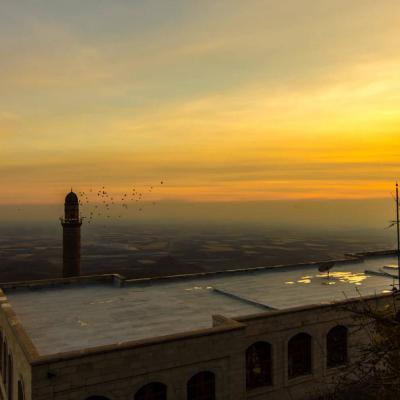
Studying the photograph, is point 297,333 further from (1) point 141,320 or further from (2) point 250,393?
(1) point 141,320

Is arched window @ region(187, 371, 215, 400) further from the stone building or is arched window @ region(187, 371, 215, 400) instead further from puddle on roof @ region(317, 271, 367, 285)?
puddle on roof @ region(317, 271, 367, 285)

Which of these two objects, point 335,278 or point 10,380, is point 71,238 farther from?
point 335,278

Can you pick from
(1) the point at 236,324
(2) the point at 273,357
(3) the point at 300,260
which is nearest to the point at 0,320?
(1) the point at 236,324

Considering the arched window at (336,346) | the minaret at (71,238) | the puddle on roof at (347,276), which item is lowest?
the arched window at (336,346)

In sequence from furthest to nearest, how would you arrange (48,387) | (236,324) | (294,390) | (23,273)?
(23,273) < (294,390) < (236,324) < (48,387)

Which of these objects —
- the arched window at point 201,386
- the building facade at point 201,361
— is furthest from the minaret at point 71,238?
the arched window at point 201,386

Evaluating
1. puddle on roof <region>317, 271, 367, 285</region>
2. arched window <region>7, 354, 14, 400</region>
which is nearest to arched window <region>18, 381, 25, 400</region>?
arched window <region>7, 354, 14, 400</region>

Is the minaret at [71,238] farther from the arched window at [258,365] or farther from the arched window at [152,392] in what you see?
the arched window at [152,392]
